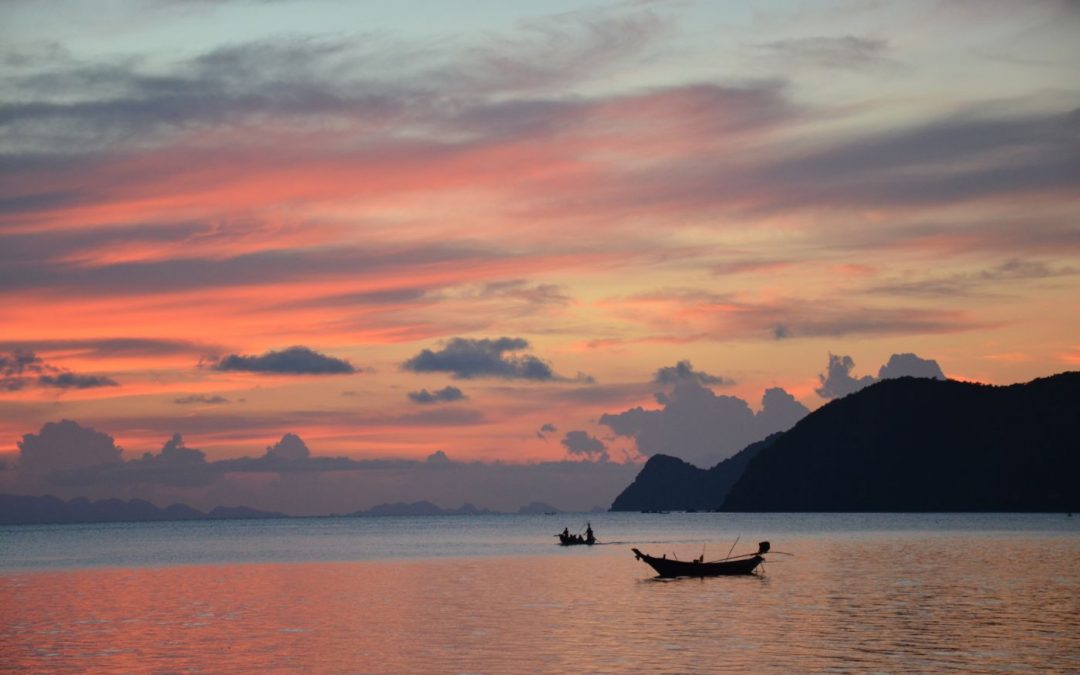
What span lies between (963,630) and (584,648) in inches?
726

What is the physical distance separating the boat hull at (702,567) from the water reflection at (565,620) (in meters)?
1.70

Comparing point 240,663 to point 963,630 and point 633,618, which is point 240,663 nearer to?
point 633,618

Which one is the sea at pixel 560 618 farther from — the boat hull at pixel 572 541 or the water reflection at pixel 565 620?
the boat hull at pixel 572 541

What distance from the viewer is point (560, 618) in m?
65.8

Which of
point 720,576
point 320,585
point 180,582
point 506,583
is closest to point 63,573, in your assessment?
point 180,582

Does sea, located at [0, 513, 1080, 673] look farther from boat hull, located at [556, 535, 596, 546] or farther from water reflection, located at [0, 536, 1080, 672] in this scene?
boat hull, located at [556, 535, 596, 546]

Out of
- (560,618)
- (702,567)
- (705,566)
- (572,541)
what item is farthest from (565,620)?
(572,541)

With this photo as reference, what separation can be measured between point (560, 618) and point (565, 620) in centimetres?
92

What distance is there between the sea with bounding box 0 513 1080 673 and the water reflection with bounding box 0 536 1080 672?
16 cm

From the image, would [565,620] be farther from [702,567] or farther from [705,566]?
[705,566]

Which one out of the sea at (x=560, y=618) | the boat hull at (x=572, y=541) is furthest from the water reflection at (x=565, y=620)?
the boat hull at (x=572, y=541)

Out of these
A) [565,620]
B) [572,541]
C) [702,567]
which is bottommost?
[565,620]

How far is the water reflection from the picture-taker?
5103cm

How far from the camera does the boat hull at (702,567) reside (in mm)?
93500
